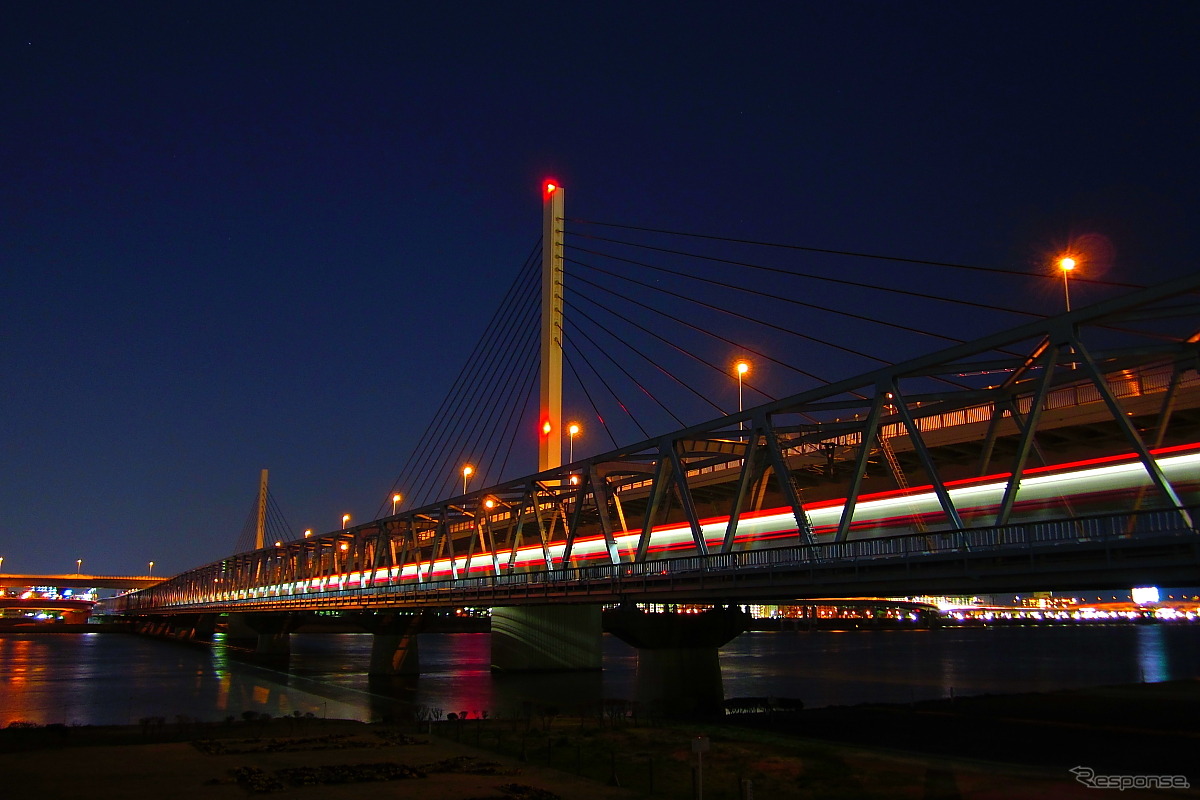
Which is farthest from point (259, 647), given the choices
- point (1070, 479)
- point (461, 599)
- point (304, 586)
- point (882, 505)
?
point (1070, 479)

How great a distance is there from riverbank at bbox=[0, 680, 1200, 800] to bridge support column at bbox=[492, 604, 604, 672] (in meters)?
34.5

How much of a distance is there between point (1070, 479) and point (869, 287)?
1111cm

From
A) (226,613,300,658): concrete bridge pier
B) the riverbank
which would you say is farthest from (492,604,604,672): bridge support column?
(226,613,300,658): concrete bridge pier

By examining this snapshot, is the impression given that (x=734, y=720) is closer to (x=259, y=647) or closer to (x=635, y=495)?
(x=635, y=495)

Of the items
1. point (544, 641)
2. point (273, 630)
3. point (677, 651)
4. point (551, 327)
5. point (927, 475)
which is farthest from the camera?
point (273, 630)

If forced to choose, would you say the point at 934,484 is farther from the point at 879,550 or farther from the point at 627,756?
the point at 627,756

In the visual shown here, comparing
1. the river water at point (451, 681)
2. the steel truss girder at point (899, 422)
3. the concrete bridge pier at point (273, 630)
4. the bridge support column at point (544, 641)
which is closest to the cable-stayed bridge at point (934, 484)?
the steel truss girder at point (899, 422)

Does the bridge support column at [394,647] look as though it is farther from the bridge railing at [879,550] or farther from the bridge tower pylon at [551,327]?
the bridge tower pylon at [551,327]

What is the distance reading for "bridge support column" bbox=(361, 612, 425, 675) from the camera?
7931 cm

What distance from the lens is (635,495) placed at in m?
57.7

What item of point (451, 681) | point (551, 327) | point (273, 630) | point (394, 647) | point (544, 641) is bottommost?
point (451, 681)

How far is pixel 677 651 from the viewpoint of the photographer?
4150 cm

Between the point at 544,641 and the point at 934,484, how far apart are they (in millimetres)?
55215

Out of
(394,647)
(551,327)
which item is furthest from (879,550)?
(394,647)
